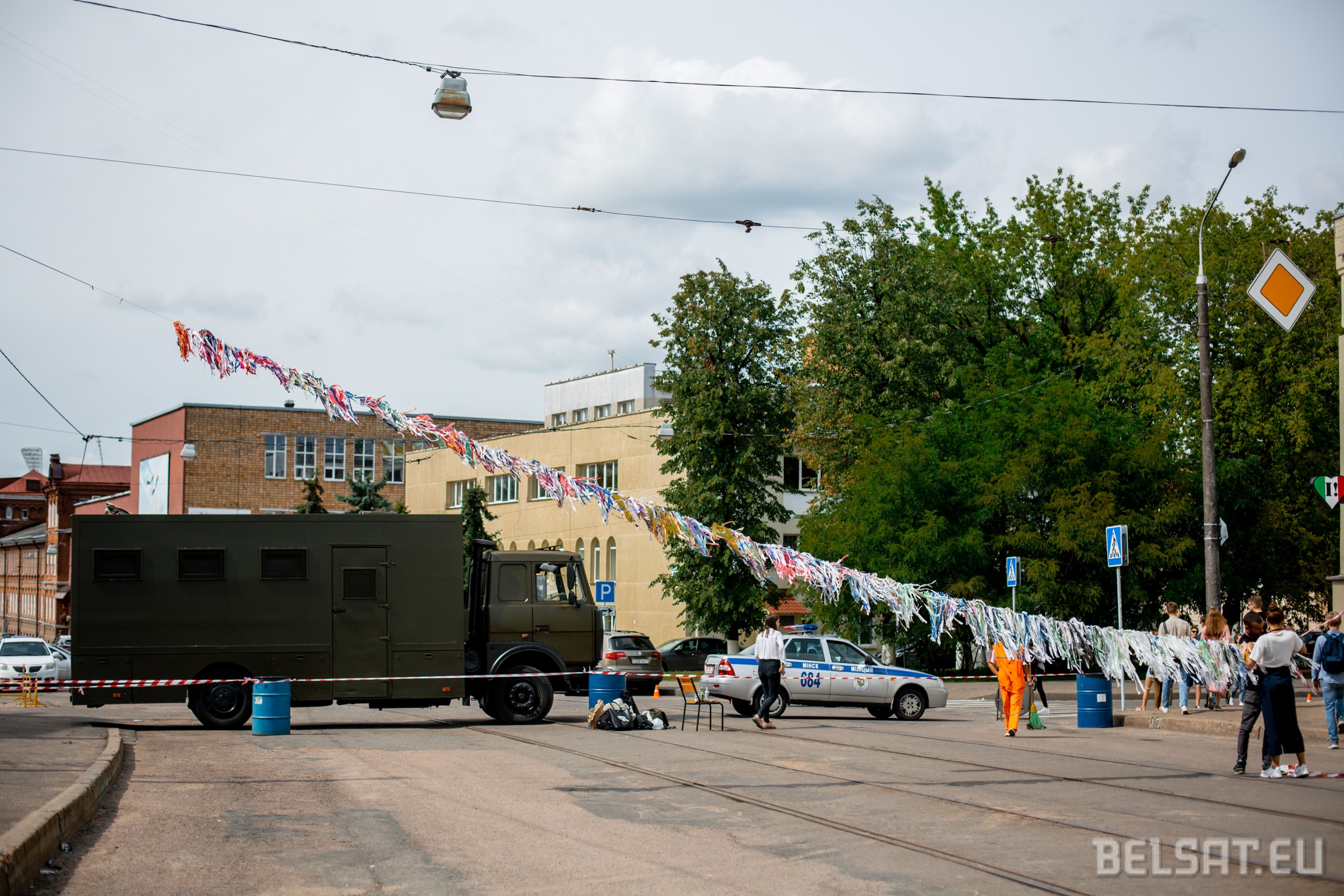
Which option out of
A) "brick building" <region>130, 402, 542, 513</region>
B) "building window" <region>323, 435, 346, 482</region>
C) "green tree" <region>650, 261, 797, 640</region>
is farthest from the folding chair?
"building window" <region>323, 435, 346, 482</region>

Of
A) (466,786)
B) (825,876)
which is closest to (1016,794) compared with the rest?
(825,876)

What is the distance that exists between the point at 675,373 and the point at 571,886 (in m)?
31.4

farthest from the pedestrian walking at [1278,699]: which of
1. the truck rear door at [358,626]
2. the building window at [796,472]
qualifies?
Result: the building window at [796,472]

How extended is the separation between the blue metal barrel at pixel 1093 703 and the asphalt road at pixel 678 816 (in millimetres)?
2621

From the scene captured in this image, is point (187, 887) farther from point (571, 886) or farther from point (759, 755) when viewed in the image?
point (759, 755)

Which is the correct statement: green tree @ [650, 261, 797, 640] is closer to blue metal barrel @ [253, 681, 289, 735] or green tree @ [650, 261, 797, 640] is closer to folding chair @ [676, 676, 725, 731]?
folding chair @ [676, 676, 725, 731]

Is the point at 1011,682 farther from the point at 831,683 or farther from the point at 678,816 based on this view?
the point at 678,816

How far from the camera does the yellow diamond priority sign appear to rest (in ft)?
65.9

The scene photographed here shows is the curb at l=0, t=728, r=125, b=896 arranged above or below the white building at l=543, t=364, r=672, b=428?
below

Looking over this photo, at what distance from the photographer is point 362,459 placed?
80062 mm

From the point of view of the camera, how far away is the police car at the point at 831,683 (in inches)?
875

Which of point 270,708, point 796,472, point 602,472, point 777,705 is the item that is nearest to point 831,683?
point 777,705

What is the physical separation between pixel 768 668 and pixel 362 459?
63.6 metres

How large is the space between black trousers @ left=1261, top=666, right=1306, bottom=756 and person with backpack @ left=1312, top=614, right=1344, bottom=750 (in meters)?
2.79
